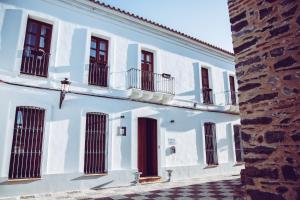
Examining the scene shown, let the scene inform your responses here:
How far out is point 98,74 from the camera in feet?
28.6

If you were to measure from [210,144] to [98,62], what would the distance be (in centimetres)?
677

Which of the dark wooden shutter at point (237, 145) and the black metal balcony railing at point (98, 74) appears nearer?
the black metal balcony railing at point (98, 74)

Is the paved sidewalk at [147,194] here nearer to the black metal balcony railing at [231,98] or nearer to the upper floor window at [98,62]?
the upper floor window at [98,62]

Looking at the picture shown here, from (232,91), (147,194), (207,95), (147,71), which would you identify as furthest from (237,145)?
(147,194)

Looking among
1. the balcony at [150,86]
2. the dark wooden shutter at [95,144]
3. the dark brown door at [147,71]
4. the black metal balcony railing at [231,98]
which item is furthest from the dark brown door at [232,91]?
the dark wooden shutter at [95,144]

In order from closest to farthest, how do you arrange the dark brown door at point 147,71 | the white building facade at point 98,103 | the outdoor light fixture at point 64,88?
the white building facade at point 98,103, the outdoor light fixture at point 64,88, the dark brown door at point 147,71

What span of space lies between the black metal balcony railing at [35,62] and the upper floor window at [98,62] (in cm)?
154

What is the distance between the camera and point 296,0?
261 cm

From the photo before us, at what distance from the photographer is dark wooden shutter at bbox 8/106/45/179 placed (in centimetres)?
670

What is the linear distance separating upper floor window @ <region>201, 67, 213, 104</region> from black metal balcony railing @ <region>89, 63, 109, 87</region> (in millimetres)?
5436

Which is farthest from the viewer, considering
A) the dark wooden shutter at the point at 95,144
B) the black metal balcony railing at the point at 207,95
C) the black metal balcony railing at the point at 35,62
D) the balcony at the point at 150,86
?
the black metal balcony railing at the point at 207,95

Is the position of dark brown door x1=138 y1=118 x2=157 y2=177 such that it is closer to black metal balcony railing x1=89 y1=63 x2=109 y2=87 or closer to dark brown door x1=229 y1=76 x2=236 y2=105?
black metal balcony railing x1=89 y1=63 x2=109 y2=87

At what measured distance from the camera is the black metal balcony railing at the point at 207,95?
471 inches

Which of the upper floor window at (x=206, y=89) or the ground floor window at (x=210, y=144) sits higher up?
the upper floor window at (x=206, y=89)
